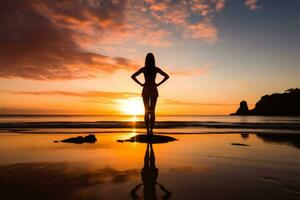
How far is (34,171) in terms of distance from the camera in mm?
4684

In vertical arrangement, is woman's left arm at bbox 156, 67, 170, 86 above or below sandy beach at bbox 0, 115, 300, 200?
above

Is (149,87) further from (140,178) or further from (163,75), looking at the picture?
(140,178)

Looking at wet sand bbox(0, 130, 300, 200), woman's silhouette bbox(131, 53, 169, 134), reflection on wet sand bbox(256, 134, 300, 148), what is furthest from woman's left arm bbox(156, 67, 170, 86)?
reflection on wet sand bbox(256, 134, 300, 148)

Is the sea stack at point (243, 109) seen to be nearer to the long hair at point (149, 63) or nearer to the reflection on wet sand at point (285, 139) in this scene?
the reflection on wet sand at point (285, 139)

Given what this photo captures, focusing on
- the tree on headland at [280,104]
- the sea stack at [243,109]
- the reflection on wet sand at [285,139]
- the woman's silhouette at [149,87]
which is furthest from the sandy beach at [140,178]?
the sea stack at [243,109]

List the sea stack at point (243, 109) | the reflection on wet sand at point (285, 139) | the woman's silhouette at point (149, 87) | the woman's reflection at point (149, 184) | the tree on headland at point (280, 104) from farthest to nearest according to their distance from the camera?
the sea stack at point (243, 109)
the tree on headland at point (280, 104)
the reflection on wet sand at point (285, 139)
the woman's silhouette at point (149, 87)
the woman's reflection at point (149, 184)

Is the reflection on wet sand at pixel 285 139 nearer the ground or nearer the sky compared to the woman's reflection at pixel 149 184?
nearer the sky

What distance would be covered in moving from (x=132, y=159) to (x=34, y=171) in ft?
7.56

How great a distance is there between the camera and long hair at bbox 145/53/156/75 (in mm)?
9000

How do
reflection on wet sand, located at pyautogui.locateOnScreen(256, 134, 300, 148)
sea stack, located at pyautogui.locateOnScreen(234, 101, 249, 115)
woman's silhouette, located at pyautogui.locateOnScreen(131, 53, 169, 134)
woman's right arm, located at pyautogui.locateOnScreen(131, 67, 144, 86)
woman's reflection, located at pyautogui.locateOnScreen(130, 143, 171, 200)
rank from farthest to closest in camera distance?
sea stack, located at pyautogui.locateOnScreen(234, 101, 249, 115), reflection on wet sand, located at pyautogui.locateOnScreen(256, 134, 300, 148), woman's right arm, located at pyautogui.locateOnScreen(131, 67, 144, 86), woman's silhouette, located at pyautogui.locateOnScreen(131, 53, 169, 134), woman's reflection, located at pyautogui.locateOnScreen(130, 143, 171, 200)

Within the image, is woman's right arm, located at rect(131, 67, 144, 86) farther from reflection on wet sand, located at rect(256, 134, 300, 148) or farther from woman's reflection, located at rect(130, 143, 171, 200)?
reflection on wet sand, located at rect(256, 134, 300, 148)

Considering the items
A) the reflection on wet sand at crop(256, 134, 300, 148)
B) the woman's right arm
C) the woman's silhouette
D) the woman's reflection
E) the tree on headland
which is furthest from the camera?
the tree on headland

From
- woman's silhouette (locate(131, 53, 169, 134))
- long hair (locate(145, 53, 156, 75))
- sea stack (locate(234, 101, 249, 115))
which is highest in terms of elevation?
sea stack (locate(234, 101, 249, 115))

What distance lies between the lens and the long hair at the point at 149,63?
29.5 feet
